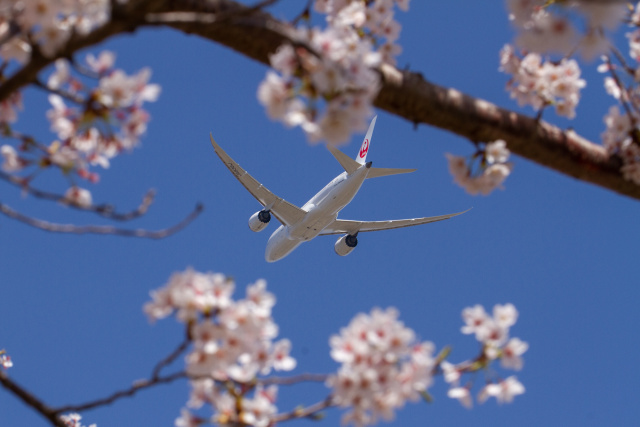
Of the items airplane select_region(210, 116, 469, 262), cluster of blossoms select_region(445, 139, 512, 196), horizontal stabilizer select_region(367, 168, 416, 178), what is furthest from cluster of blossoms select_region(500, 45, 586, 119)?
horizontal stabilizer select_region(367, 168, 416, 178)

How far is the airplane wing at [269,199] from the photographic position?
2544cm

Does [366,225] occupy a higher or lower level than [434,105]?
higher

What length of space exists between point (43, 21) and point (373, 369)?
2826 millimetres

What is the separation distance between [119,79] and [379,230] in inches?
1060

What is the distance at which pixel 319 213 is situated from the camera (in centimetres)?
2488

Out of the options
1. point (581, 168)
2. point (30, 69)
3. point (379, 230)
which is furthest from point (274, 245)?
point (30, 69)

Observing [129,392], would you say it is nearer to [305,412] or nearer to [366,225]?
[305,412]

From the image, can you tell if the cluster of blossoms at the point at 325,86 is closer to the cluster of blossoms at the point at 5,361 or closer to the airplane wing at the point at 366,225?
the cluster of blossoms at the point at 5,361

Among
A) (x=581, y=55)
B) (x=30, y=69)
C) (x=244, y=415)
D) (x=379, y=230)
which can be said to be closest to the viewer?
(x=30, y=69)

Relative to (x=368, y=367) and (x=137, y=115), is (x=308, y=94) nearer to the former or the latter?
(x=137, y=115)

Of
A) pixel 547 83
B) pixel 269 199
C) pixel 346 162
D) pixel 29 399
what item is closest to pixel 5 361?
pixel 29 399

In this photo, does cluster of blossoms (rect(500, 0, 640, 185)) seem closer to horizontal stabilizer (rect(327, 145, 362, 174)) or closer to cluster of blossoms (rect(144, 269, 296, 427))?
cluster of blossoms (rect(144, 269, 296, 427))

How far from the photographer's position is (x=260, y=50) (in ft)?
15.0

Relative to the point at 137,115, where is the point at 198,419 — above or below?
below
